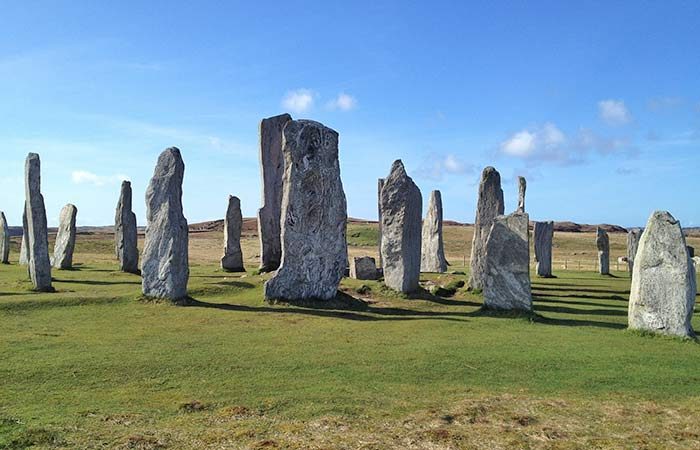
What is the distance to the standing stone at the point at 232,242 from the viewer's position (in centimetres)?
2702

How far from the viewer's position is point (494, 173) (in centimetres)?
2239

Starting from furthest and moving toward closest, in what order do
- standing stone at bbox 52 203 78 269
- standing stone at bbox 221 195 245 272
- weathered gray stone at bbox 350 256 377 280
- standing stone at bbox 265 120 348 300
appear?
1. standing stone at bbox 221 195 245 272
2. standing stone at bbox 52 203 78 269
3. weathered gray stone at bbox 350 256 377 280
4. standing stone at bbox 265 120 348 300

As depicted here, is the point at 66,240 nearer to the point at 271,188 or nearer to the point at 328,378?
the point at 271,188

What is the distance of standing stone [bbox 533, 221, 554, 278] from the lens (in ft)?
97.3

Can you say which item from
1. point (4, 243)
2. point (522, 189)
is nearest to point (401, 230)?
point (522, 189)

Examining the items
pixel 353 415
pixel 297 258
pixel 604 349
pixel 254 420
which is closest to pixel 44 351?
pixel 254 420

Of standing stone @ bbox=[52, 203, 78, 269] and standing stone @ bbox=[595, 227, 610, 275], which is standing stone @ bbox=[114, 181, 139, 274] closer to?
standing stone @ bbox=[52, 203, 78, 269]

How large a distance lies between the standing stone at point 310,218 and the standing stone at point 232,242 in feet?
32.5

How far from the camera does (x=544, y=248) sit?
2989cm

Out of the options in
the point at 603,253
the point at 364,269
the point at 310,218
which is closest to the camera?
the point at 310,218

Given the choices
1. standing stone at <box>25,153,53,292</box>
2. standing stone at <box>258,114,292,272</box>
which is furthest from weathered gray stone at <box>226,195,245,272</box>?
standing stone at <box>25,153,53,292</box>

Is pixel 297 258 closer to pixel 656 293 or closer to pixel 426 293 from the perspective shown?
pixel 426 293

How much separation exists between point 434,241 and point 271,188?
8.32 meters

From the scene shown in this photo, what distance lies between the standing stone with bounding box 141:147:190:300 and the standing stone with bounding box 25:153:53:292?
3814 mm
